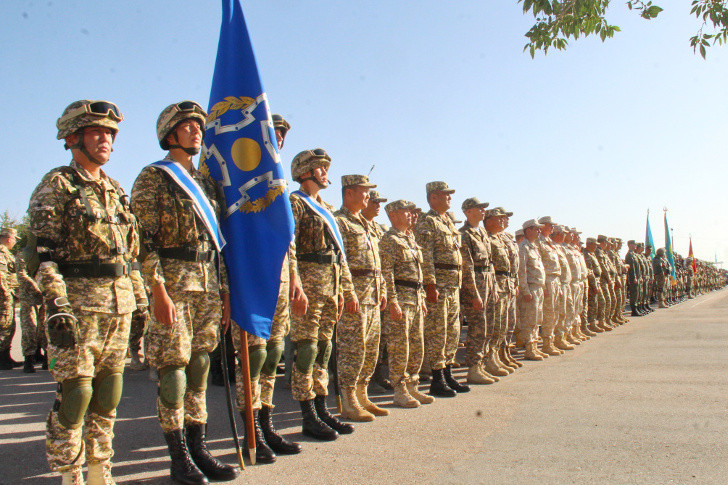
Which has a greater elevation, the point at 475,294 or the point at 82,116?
the point at 82,116

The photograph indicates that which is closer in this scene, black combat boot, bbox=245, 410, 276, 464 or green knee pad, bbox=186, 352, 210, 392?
green knee pad, bbox=186, 352, 210, 392

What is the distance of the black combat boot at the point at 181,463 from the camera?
347cm

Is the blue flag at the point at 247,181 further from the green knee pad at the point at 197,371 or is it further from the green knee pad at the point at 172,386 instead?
the green knee pad at the point at 172,386

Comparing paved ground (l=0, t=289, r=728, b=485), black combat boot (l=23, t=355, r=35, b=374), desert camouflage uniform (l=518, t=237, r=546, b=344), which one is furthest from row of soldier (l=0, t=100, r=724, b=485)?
black combat boot (l=23, t=355, r=35, b=374)

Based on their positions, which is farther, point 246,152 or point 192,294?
point 246,152

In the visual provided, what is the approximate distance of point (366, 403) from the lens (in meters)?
5.57

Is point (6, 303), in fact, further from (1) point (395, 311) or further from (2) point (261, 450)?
(2) point (261, 450)

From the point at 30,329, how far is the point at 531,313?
800 cm

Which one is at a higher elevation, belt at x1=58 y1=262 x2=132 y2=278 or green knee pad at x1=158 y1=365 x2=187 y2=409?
belt at x1=58 y1=262 x2=132 y2=278

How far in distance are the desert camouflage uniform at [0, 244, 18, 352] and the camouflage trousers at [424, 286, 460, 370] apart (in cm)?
714

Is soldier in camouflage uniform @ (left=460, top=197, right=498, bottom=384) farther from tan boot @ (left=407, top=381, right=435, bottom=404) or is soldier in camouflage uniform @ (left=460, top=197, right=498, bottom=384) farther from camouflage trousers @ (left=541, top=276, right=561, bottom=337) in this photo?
camouflage trousers @ (left=541, top=276, right=561, bottom=337)

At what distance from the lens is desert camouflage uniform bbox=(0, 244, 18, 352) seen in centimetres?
955

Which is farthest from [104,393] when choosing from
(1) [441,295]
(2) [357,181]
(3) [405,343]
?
(1) [441,295]

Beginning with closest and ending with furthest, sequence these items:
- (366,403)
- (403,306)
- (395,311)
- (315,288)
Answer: (315,288), (366,403), (395,311), (403,306)
